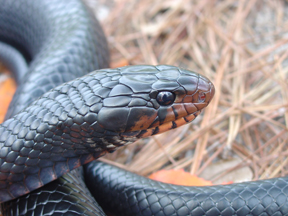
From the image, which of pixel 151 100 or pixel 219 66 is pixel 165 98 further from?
pixel 219 66

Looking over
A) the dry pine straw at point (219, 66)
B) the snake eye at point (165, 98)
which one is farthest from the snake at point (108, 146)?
the dry pine straw at point (219, 66)

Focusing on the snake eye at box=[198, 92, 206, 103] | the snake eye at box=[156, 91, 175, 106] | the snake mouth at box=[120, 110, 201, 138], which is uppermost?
the snake eye at box=[156, 91, 175, 106]

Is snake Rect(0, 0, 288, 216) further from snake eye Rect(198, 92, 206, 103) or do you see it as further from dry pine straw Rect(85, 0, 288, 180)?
dry pine straw Rect(85, 0, 288, 180)

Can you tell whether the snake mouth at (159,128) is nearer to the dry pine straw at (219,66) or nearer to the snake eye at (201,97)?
the snake eye at (201,97)

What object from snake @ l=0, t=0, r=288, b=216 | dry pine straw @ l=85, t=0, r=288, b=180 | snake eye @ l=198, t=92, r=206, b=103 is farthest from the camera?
dry pine straw @ l=85, t=0, r=288, b=180

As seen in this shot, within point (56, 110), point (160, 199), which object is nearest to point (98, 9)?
point (56, 110)

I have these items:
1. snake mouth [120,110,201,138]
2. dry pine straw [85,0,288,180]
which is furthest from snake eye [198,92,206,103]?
dry pine straw [85,0,288,180]

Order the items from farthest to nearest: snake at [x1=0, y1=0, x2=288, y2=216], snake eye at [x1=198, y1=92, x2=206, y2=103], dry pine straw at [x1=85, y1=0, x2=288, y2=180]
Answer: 1. dry pine straw at [x1=85, y1=0, x2=288, y2=180]
2. snake eye at [x1=198, y1=92, x2=206, y2=103]
3. snake at [x1=0, y1=0, x2=288, y2=216]

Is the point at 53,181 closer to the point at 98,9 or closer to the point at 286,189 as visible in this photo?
the point at 286,189
